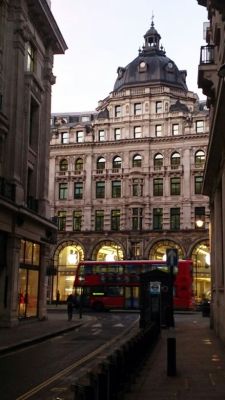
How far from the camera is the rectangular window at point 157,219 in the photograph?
66637mm

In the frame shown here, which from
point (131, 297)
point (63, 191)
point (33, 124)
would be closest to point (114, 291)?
point (131, 297)

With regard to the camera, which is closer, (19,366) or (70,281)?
(19,366)

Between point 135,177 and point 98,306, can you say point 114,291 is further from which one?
point 135,177

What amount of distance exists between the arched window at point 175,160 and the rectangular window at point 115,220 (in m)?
8.72

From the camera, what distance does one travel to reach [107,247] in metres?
67.6

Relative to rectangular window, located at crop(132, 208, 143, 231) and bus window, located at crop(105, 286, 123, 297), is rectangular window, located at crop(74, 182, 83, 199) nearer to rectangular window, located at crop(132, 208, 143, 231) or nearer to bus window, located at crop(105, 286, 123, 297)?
rectangular window, located at crop(132, 208, 143, 231)

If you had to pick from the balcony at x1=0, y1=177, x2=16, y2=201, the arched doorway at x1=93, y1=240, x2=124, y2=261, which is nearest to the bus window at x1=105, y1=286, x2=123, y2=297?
the arched doorway at x1=93, y1=240, x2=124, y2=261

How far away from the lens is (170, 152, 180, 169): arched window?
6756 cm

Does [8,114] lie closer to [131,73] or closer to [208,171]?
[208,171]

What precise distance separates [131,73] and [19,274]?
48.0m

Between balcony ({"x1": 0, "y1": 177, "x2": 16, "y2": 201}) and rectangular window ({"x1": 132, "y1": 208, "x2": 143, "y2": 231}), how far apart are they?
3897cm

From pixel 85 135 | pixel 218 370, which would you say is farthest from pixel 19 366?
pixel 85 135

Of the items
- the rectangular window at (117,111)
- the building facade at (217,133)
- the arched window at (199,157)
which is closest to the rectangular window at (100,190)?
the rectangular window at (117,111)

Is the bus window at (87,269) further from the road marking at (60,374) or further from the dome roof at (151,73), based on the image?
the dome roof at (151,73)
